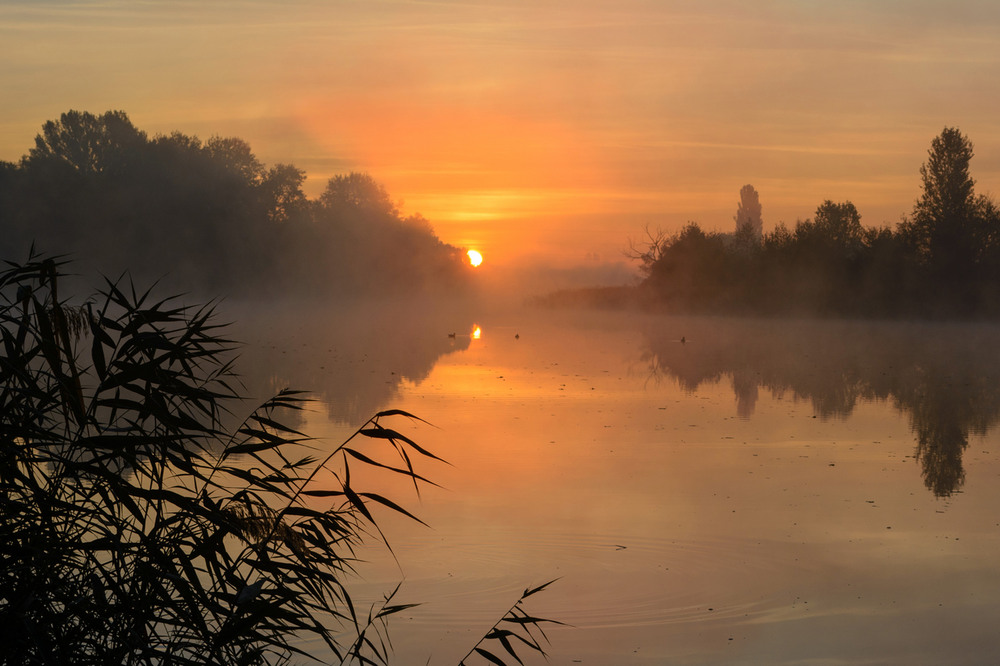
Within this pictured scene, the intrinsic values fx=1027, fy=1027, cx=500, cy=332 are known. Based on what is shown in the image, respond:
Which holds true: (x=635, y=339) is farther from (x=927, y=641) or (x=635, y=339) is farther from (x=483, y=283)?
(x=483, y=283)

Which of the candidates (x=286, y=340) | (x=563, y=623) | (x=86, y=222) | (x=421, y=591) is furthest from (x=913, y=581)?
(x=86, y=222)

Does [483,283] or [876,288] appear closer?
[876,288]

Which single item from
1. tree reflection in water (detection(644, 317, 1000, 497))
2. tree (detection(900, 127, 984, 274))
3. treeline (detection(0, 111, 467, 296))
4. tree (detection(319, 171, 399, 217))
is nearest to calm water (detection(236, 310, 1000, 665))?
tree reflection in water (detection(644, 317, 1000, 497))

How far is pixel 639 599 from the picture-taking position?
18.4 ft

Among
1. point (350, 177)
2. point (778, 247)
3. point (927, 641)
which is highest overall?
point (350, 177)

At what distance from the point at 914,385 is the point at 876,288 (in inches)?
1132

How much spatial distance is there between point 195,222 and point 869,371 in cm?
4757

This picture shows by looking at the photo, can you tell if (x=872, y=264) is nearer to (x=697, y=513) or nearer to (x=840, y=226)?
(x=840, y=226)

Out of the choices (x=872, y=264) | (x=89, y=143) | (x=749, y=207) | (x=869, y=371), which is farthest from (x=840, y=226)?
(x=749, y=207)

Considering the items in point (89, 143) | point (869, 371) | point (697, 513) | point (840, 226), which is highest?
point (89, 143)

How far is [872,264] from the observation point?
44.4 meters

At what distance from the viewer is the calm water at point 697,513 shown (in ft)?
16.9

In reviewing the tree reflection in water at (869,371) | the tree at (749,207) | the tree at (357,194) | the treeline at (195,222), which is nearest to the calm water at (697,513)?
the tree reflection in water at (869,371)

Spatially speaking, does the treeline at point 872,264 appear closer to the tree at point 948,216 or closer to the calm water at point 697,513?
the tree at point 948,216
